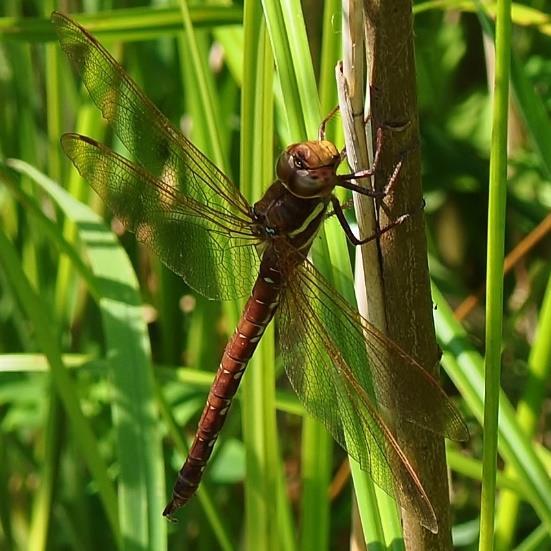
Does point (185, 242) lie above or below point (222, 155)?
below

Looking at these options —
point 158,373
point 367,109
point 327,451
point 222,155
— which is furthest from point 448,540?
point 158,373

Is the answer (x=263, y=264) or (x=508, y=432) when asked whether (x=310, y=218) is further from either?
(x=508, y=432)

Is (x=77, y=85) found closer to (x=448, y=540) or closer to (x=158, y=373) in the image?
(x=158, y=373)

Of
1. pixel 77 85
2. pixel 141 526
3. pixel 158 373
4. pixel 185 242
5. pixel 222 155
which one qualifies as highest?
pixel 77 85

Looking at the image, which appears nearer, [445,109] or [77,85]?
[77,85]

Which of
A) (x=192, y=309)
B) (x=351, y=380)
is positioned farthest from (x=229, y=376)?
(x=192, y=309)

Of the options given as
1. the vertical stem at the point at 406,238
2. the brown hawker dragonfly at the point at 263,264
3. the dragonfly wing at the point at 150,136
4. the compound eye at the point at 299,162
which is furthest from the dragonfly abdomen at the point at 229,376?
the vertical stem at the point at 406,238

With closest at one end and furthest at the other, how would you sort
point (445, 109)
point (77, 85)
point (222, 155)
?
point (222, 155)
point (77, 85)
point (445, 109)

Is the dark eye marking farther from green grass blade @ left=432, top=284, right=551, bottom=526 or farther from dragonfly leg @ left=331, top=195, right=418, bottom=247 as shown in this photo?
green grass blade @ left=432, top=284, right=551, bottom=526

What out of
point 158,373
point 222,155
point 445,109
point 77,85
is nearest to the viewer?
point 222,155
